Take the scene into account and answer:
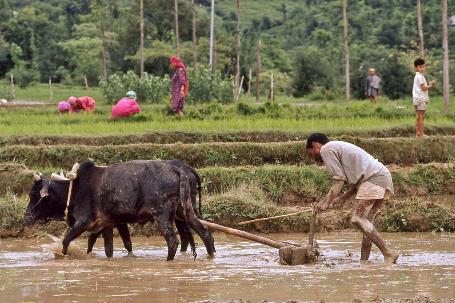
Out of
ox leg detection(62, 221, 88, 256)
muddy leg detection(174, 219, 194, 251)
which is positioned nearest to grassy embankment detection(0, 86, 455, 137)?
muddy leg detection(174, 219, 194, 251)

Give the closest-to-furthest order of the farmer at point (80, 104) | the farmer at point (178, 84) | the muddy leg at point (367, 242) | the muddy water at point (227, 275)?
the muddy water at point (227, 275) < the muddy leg at point (367, 242) < the farmer at point (178, 84) < the farmer at point (80, 104)

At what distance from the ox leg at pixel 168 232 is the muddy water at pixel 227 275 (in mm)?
151

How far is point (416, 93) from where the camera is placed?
20219mm

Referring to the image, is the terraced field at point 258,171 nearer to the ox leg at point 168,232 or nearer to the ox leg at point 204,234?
the ox leg at point 204,234

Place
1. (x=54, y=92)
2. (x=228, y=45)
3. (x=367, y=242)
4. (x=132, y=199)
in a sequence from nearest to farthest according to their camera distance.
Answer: (x=367, y=242) < (x=132, y=199) < (x=54, y=92) < (x=228, y=45)

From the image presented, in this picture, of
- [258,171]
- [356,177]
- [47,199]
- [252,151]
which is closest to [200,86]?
[252,151]

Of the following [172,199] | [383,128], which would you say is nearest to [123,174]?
[172,199]

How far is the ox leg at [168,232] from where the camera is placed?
12391 mm

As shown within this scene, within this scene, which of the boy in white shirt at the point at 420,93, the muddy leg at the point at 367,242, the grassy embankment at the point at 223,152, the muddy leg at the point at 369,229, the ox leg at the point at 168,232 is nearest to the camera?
the muddy leg at the point at 369,229

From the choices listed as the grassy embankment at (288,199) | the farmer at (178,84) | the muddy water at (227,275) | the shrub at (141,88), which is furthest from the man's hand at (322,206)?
the shrub at (141,88)

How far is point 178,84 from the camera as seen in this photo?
24.5 metres

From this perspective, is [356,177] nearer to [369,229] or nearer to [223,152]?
[369,229]

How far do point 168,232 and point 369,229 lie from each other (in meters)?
2.57

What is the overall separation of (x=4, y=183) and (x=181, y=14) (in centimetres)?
3511
